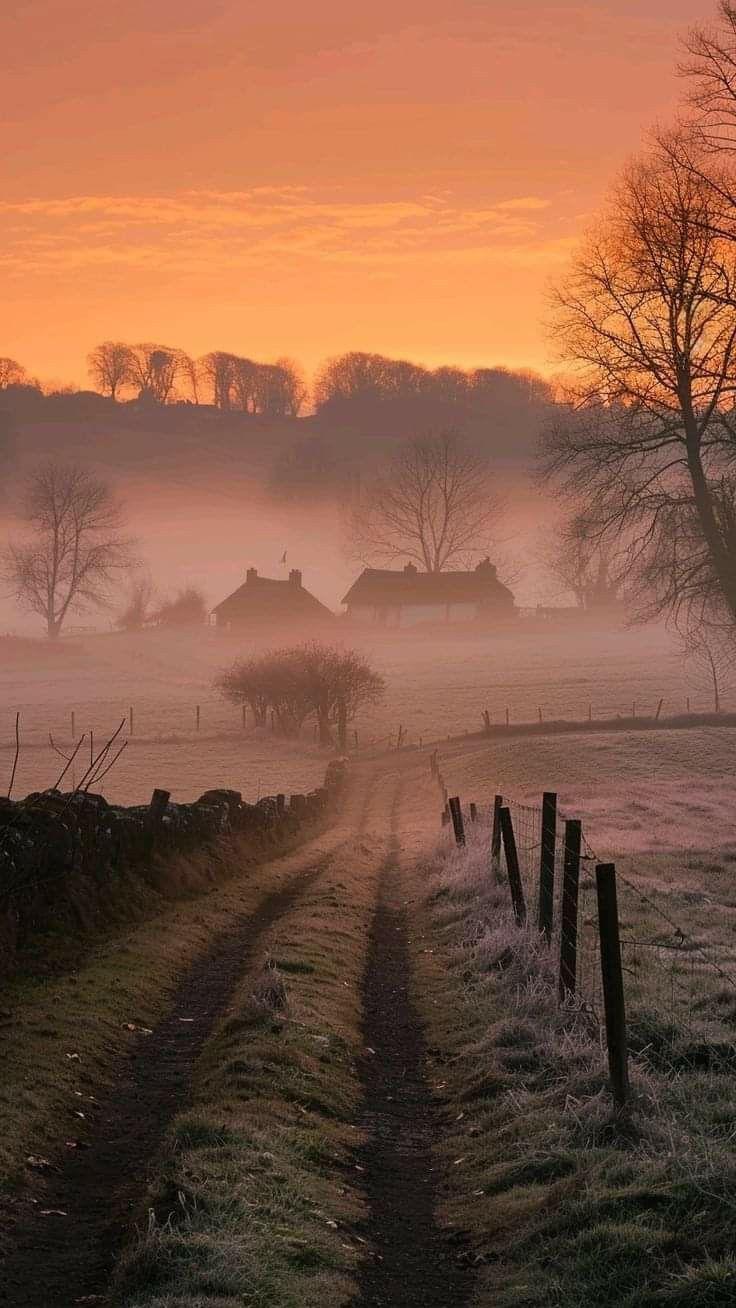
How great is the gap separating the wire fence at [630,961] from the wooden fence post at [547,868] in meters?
0.01

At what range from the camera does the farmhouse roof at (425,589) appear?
444ft

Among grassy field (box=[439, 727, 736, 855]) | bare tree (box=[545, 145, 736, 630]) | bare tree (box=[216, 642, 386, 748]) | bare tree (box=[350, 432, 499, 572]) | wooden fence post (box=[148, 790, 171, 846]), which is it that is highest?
bare tree (box=[350, 432, 499, 572])

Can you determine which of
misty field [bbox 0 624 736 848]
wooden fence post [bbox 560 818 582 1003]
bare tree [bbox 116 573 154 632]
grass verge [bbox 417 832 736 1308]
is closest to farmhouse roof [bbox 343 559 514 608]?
misty field [bbox 0 624 736 848]

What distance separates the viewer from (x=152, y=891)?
1836cm

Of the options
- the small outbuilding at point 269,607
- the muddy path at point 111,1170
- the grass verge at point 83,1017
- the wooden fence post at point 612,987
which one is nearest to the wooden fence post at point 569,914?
the wooden fence post at point 612,987

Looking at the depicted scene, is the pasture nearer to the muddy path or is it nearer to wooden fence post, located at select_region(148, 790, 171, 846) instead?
wooden fence post, located at select_region(148, 790, 171, 846)

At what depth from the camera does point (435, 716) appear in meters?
72.8

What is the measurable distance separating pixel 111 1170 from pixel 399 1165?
2.06 metres

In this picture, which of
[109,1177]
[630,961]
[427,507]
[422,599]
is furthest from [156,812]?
[427,507]

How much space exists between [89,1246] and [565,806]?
106 feet

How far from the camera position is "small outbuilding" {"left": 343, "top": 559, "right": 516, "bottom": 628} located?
134875 mm

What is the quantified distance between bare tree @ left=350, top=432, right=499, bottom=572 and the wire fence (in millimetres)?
123948

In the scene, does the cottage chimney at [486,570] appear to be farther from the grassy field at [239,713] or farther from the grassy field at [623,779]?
the grassy field at [623,779]

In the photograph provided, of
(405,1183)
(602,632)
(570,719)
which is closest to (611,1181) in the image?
(405,1183)
